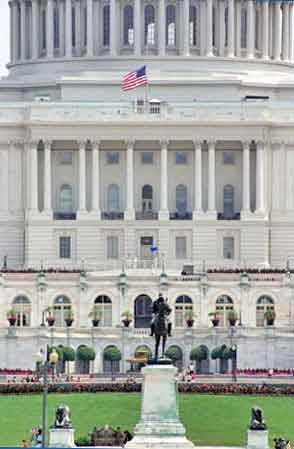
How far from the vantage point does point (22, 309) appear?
181 meters

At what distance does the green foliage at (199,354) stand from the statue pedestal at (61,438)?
52.4m

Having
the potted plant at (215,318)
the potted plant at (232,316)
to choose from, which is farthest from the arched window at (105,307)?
the potted plant at (232,316)

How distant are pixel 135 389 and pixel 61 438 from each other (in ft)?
101

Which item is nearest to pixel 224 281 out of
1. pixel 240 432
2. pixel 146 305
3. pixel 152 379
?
pixel 146 305

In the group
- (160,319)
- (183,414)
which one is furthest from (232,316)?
(160,319)

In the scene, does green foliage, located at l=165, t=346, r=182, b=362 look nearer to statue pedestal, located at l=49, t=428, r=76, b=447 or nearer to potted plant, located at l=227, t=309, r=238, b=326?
potted plant, located at l=227, t=309, r=238, b=326

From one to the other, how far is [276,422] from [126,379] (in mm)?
19409

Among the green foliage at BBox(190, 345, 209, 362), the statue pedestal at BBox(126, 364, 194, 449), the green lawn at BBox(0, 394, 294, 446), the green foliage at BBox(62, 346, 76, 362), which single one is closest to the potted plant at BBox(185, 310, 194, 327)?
the green foliage at BBox(190, 345, 209, 362)

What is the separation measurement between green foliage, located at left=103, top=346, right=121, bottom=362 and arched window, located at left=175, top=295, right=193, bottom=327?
1029 centimetres

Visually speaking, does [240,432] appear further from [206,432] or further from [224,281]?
[224,281]

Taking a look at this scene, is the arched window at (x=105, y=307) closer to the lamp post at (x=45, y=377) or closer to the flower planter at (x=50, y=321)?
the flower planter at (x=50, y=321)

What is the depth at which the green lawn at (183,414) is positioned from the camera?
130m

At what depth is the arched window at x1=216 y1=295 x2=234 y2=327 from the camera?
17985 cm

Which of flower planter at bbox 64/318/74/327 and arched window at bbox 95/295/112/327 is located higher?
arched window at bbox 95/295/112/327
